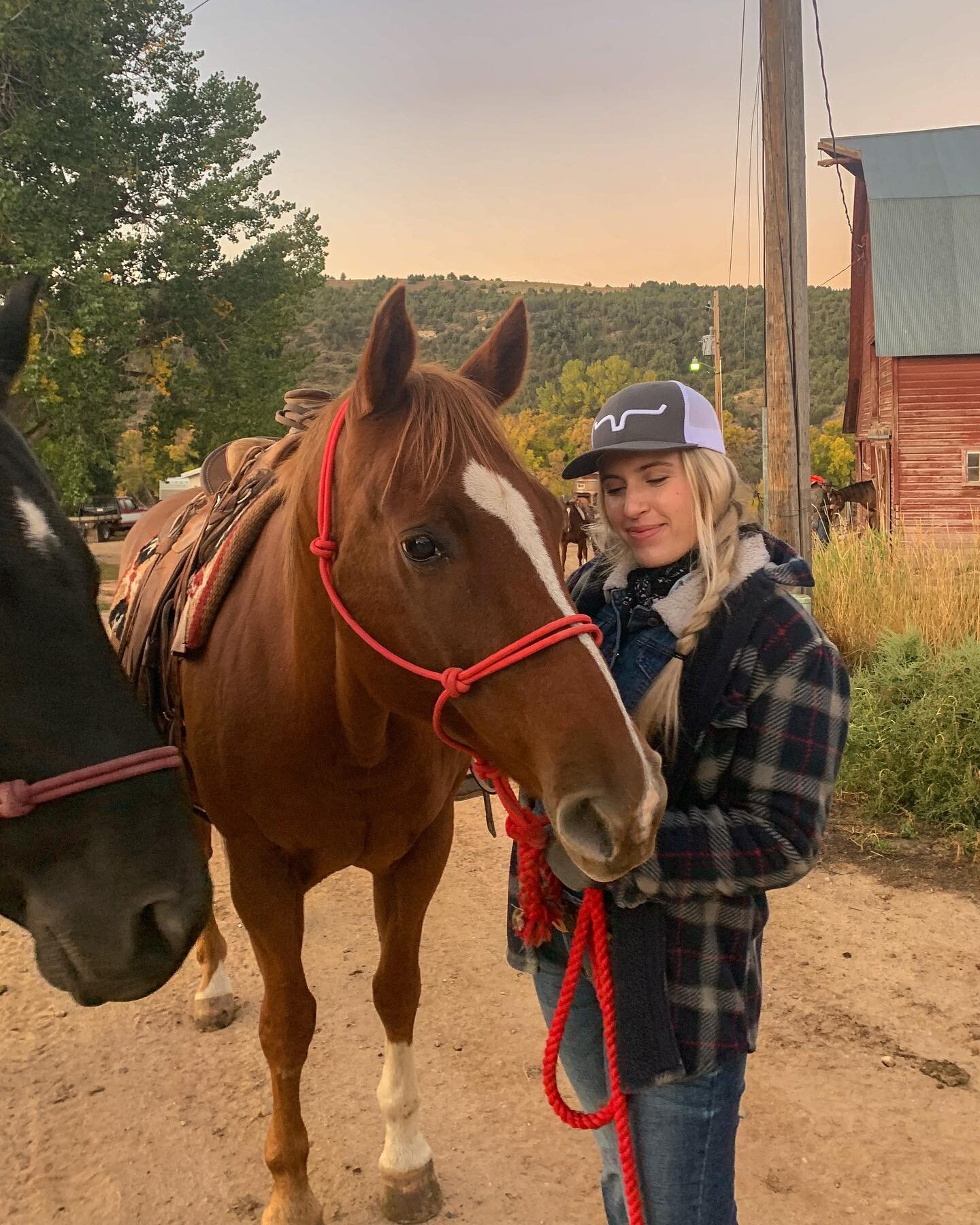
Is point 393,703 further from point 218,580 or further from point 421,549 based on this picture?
point 218,580

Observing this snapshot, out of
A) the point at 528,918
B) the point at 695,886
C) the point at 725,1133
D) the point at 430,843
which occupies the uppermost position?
the point at 695,886

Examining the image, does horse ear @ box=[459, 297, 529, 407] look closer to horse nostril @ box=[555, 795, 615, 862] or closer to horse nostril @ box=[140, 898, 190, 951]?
horse nostril @ box=[555, 795, 615, 862]

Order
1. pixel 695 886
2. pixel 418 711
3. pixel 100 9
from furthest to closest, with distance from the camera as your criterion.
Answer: pixel 100 9 < pixel 418 711 < pixel 695 886

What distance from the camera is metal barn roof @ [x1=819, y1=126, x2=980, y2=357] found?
18812 mm

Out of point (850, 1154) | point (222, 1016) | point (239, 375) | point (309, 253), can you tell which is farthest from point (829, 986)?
point (309, 253)

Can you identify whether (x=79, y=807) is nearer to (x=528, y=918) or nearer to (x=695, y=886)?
(x=528, y=918)

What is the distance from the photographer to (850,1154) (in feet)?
8.06

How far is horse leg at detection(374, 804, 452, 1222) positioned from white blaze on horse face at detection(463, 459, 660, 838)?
49.2 inches

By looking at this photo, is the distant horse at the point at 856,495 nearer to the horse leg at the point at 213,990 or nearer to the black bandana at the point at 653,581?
the horse leg at the point at 213,990

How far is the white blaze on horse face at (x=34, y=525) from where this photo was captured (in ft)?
4.39

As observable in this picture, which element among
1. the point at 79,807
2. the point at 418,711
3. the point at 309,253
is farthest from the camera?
the point at 309,253

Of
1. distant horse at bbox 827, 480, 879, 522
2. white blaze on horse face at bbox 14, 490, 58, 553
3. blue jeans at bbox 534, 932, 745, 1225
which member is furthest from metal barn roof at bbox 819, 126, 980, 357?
white blaze on horse face at bbox 14, 490, 58, 553

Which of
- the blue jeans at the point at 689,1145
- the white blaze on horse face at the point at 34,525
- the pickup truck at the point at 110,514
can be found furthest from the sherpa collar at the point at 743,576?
the pickup truck at the point at 110,514

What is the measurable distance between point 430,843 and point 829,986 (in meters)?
1.89
